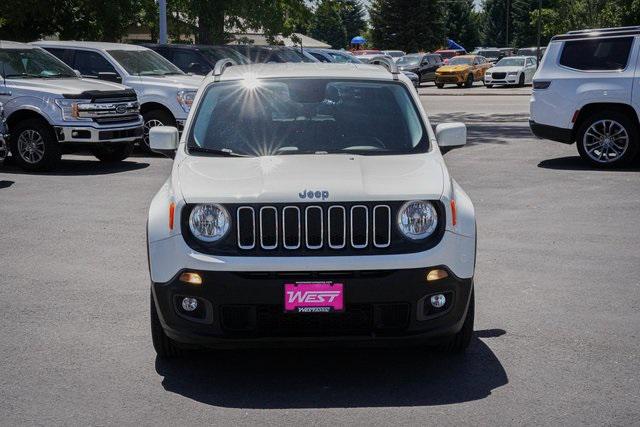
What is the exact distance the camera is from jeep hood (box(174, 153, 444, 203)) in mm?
5422

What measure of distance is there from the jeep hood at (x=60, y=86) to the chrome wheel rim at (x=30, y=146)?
0.65 meters

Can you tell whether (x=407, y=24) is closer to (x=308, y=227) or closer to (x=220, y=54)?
(x=220, y=54)

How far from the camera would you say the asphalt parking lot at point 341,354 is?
16.7 feet

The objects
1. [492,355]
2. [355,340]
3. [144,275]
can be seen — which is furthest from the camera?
[144,275]

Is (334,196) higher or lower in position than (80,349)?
higher

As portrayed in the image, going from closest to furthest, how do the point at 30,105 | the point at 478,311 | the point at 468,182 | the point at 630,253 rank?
the point at 478,311
the point at 630,253
the point at 468,182
the point at 30,105

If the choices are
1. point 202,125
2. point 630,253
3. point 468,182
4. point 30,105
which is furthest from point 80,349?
point 30,105

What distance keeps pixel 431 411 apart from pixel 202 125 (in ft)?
7.97

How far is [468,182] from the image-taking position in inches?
553

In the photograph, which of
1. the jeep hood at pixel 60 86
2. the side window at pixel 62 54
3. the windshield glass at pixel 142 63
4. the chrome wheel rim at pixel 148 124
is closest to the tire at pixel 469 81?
the windshield glass at pixel 142 63

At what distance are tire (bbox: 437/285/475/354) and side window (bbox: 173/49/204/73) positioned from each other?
16.3 meters

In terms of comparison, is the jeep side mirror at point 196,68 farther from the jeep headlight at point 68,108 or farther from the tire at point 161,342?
the tire at point 161,342

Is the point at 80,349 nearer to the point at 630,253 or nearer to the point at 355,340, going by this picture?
the point at 355,340

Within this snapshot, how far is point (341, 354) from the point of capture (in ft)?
20.0
